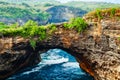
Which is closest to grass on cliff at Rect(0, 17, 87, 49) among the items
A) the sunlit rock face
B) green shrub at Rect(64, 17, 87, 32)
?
green shrub at Rect(64, 17, 87, 32)

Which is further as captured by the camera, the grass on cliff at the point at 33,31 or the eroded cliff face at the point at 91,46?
the grass on cliff at the point at 33,31

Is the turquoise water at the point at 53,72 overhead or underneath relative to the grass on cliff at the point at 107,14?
underneath

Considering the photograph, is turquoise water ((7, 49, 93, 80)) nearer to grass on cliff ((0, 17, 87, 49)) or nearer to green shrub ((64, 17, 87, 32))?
grass on cliff ((0, 17, 87, 49))

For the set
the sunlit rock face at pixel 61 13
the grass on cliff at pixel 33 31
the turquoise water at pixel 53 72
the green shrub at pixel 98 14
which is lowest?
the turquoise water at pixel 53 72

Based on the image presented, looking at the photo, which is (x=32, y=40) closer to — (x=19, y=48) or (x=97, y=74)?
(x=19, y=48)

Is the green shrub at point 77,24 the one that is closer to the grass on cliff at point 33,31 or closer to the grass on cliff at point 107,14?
the grass on cliff at point 33,31

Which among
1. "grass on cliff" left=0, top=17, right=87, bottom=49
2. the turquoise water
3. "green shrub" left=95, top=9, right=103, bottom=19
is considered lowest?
the turquoise water

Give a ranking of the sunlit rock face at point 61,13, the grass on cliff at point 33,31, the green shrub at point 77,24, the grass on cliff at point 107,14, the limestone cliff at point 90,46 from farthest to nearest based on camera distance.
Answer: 1. the sunlit rock face at point 61,13
2. the grass on cliff at point 33,31
3. the green shrub at point 77,24
4. the grass on cliff at point 107,14
5. the limestone cliff at point 90,46

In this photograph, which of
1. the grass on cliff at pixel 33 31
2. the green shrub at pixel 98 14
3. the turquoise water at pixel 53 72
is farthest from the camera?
the turquoise water at pixel 53 72

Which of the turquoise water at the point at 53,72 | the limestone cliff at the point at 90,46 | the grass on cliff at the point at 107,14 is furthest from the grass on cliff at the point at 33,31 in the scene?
the turquoise water at the point at 53,72
